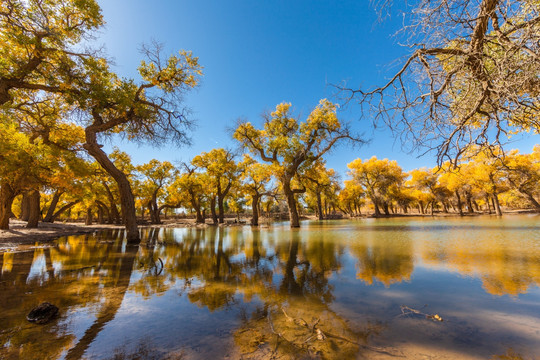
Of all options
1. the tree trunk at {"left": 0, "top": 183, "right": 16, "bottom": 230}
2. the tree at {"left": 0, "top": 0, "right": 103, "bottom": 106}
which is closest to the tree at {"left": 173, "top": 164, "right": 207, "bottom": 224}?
the tree trunk at {"left": 0, "top": 183, "right": 16, "bottom": 230}

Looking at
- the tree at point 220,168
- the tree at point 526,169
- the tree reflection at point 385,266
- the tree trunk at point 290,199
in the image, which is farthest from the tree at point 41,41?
the tree at point 526,169

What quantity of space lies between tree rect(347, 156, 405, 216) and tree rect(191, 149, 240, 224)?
26561mm

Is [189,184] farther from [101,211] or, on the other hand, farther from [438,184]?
[438,184]

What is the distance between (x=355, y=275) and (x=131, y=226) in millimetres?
10859

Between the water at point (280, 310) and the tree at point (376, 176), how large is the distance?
1540 inches

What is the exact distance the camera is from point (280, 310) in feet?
10.1

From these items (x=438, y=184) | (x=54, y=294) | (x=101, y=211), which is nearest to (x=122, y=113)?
(x=54, y=294)

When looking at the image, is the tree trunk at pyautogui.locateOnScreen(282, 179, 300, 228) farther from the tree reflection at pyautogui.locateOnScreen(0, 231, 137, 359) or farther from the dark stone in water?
the dark stone in water

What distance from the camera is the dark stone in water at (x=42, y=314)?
2.74 meters

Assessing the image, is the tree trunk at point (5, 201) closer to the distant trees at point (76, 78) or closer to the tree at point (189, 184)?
the distant trees at point (76, 78)

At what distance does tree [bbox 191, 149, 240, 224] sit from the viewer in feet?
94.3

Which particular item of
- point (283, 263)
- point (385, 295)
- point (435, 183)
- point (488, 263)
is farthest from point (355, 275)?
point (435, 183)

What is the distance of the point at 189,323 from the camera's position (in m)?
2.73

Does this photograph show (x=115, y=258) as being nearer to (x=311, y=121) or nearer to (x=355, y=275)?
(x=355, y=275)
